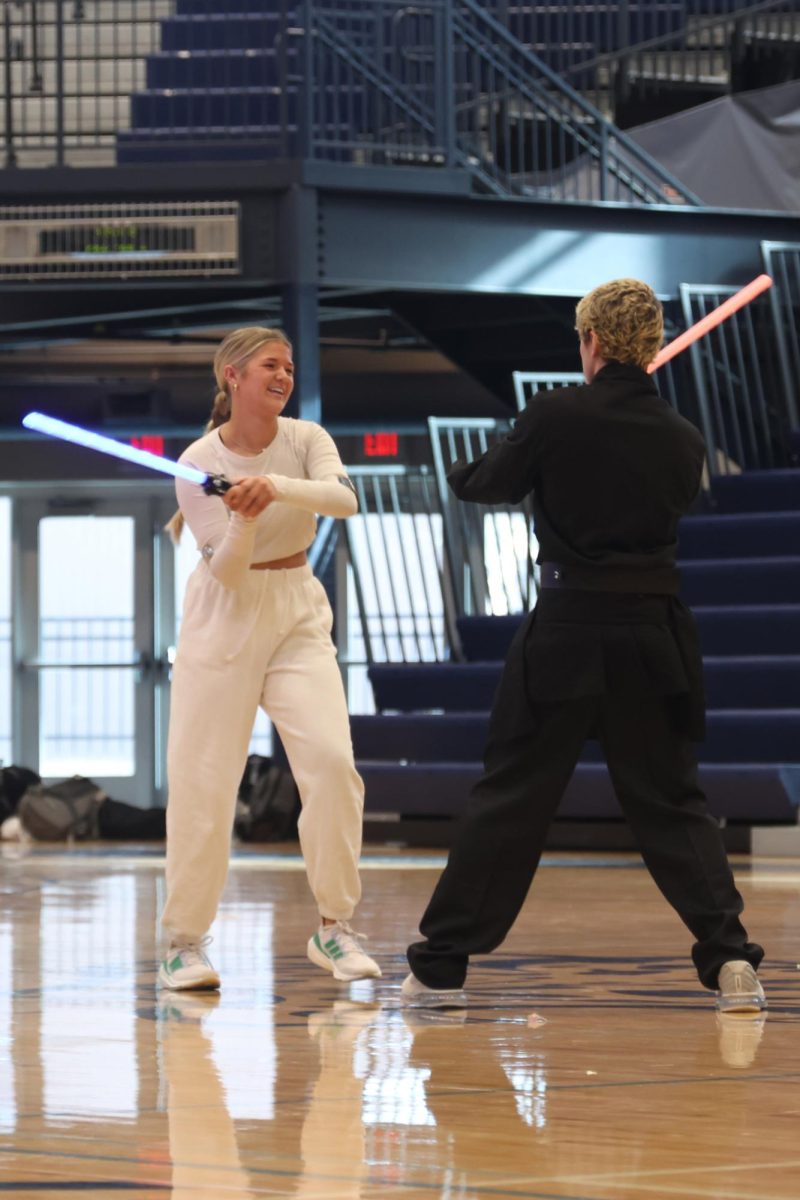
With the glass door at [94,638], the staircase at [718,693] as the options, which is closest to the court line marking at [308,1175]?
the staircase at [718,693]

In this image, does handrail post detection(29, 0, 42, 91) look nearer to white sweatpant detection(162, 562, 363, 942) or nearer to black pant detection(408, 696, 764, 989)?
white sweatpant detection(162, 562, 363, 942)

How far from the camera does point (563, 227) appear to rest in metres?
11.5

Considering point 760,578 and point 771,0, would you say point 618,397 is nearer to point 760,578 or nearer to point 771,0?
point 760,578

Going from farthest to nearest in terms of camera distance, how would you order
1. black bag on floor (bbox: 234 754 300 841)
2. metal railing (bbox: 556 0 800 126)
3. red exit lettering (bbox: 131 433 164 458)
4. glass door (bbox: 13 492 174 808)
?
glass door (bbox: 13 492 174 808) < red exit lettering (bbox: 131 433 164 458) < metal railing (bbox: 556 0 800 126) < black bag on floor (bbox: 234 754 300 841)

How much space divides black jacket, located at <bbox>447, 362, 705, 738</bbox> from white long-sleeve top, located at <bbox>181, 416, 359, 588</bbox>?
0.44m

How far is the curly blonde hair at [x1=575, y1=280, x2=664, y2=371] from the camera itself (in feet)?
13.7

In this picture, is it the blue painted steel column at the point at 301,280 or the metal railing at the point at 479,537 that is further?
the metal railing at the point at 479,537

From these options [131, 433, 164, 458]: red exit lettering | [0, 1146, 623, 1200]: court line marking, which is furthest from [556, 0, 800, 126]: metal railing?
[0, 1146, 623, 1200]: court line marking

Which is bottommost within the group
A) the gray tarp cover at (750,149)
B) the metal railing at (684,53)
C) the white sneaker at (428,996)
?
the white sneaker at (428,996)

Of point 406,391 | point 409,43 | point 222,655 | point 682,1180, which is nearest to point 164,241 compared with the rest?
point 409,43

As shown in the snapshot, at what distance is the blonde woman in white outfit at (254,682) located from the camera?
452 cm

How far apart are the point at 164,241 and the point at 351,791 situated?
711 centimetres

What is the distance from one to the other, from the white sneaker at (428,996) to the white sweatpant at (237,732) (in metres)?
0.45

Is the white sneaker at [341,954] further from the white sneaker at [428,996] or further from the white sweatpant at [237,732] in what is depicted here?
the white sneaker at [428,996]
